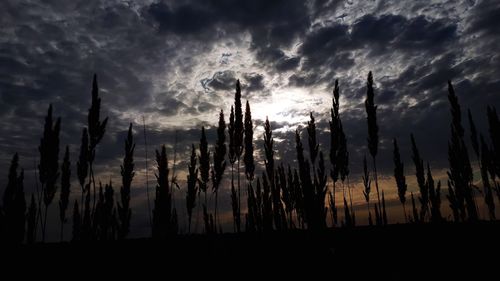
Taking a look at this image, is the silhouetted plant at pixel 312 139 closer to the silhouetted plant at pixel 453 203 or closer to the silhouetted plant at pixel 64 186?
the silhouetted plant at pixel 453 203

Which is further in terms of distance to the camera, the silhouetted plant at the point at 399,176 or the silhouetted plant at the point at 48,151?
the silhouetted plant at the point at 399,176

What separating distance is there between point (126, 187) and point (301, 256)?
17.0 ft

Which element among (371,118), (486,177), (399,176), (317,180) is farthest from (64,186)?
(486,177)

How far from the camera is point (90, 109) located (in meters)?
6.17

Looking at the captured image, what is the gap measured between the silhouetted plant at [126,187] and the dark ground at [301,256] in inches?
85.0

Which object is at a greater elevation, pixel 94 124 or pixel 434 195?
pixel 94 124

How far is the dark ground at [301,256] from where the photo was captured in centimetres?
323

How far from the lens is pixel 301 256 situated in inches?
149

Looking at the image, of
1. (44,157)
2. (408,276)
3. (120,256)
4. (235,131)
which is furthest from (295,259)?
(44,157)

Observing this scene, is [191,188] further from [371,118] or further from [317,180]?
[371,118]

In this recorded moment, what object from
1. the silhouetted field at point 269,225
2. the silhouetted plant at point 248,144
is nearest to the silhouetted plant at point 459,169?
the silhouetted field at point 269,225

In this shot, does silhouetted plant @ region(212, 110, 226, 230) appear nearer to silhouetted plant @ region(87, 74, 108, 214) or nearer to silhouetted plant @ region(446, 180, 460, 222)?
silhouetted plant @ region(87, 74, 108, 214)

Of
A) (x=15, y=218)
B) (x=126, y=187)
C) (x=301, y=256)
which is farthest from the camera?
(x=126, y=187)

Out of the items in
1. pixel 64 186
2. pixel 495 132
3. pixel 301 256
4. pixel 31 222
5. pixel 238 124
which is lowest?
pixel 301 256
